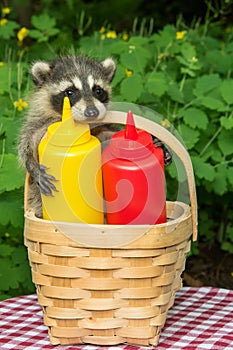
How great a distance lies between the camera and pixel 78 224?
8.86 feet

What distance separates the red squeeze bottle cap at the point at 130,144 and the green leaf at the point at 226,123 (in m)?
1.63

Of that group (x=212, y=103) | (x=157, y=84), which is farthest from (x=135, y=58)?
(x=212, y=103)

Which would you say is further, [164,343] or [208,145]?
[208,145]

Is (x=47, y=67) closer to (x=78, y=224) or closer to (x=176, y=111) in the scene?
(x=78, y=224)

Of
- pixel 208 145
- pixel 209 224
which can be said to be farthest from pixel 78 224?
pixel 209 224

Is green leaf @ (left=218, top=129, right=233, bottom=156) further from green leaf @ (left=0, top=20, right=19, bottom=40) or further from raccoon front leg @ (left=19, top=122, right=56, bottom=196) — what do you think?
green leaf @ (left=0, top=20, right=19, bottom=40)

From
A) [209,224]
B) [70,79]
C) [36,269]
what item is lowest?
[209,224]

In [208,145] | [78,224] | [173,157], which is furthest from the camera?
[208,145]

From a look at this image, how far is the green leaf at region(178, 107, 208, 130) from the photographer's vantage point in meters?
4.35

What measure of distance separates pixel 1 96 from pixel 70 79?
1.47 meters

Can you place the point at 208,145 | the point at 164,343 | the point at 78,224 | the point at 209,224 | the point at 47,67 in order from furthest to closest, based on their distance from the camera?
the point at 209,224
the point at 208,145
the point at 47,67
the point at 164,343
the point at 78,224

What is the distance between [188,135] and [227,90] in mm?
317

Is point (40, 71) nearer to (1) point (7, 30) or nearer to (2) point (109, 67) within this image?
(2) point (109, 67)

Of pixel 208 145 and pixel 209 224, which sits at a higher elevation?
pixel 208 145
